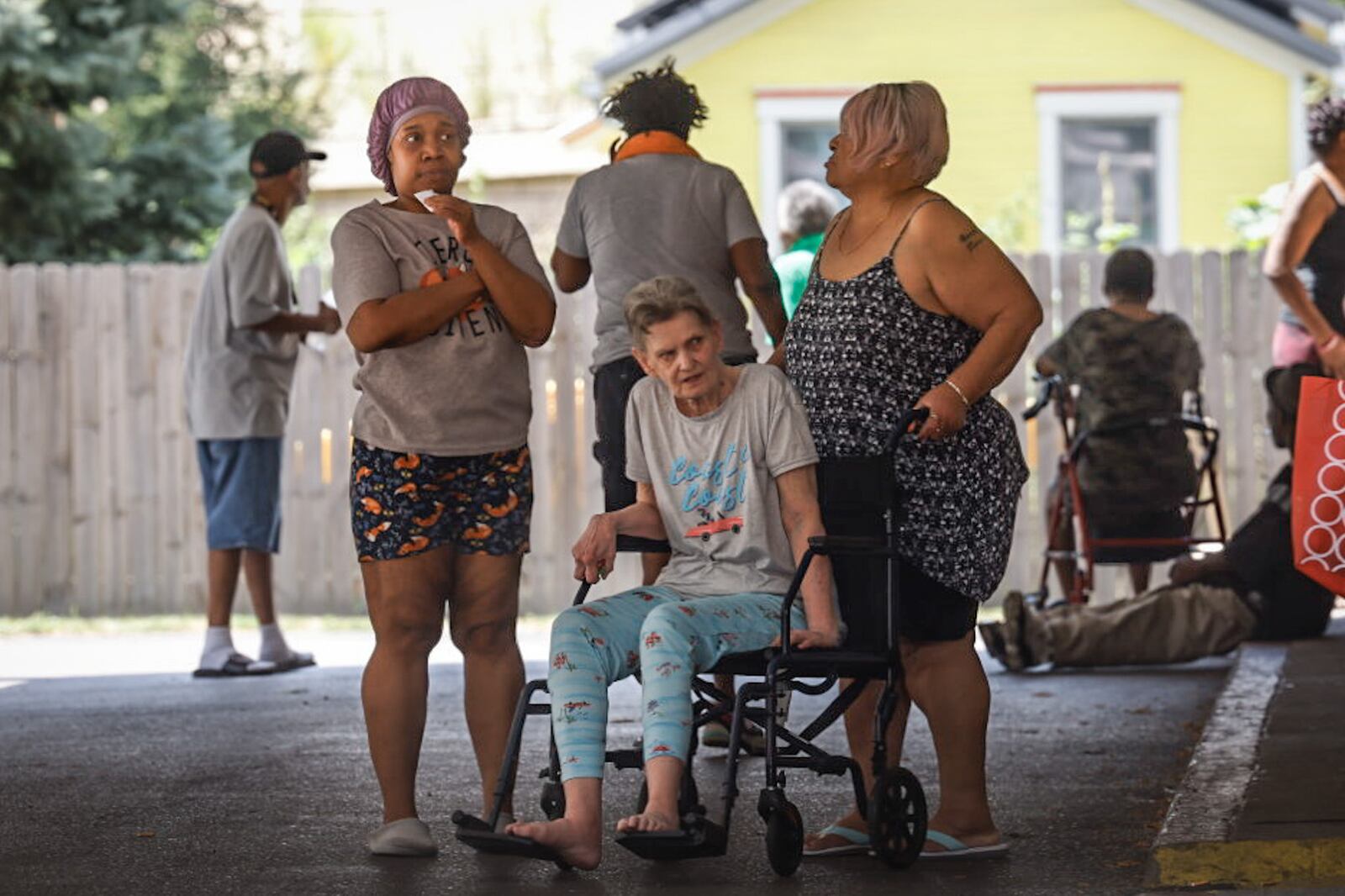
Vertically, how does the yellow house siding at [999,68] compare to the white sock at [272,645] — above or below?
above

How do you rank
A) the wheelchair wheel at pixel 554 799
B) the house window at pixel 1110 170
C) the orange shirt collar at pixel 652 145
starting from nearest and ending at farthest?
1. the wheelchair wheel at pixel 554 799
2. the orange shirt collar at pixel 652 145
3. the house window at pixel 1110 170

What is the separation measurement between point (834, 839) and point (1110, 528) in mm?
5731

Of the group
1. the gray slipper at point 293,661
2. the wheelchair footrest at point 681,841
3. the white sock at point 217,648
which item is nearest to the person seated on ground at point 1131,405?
the gray slipper at point 293,661

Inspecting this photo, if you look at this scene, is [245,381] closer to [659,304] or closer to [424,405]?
[424,405]

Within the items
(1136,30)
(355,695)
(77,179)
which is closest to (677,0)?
(1136,30)

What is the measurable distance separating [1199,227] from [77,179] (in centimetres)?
978

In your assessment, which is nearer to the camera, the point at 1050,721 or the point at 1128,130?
the point at 1050,721

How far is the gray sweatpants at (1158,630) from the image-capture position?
1064 cm

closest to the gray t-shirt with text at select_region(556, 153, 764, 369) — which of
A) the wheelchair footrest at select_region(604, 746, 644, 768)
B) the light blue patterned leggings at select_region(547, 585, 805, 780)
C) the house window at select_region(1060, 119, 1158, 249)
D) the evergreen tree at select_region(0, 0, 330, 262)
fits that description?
the light blue patterned leggings at select_region(547, 585, 805, 780)

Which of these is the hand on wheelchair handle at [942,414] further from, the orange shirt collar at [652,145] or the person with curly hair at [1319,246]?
the person with curly hair at [1319,246]

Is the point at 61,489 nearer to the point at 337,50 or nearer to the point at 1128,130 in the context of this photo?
the point at 1128,130

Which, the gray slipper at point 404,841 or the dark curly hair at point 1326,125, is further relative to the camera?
the dark curly hair at point 1326,125

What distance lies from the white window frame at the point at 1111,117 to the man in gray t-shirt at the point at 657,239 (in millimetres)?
14758

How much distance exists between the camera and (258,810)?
23.2ft
